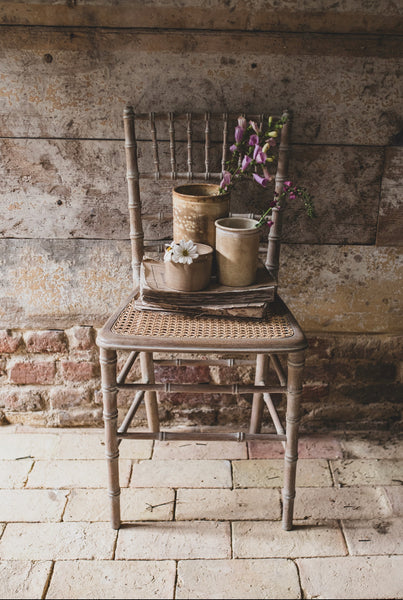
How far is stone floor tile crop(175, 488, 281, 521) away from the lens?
1.67 metres

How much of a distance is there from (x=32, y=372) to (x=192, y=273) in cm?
96

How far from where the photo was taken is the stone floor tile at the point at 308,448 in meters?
1.95

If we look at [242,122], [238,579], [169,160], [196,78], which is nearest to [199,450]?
[238,579]

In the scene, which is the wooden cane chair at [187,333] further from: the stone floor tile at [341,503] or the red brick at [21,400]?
the red brick at [21,400]

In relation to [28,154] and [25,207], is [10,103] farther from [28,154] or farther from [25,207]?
[25,207]

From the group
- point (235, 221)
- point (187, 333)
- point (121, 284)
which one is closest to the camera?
point (187, 333)

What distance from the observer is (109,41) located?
1.67 m

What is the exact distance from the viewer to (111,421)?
59.5 inches

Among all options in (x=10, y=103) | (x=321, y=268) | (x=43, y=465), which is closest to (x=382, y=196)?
(x=321, y=268)

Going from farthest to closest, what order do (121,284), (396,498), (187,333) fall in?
(121,284)
(396,498)
(187,333)

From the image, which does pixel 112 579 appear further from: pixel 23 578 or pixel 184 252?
pixel 184 252

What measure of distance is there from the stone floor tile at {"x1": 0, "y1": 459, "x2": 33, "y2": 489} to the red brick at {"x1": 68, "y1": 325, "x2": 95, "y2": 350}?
46 centimetres

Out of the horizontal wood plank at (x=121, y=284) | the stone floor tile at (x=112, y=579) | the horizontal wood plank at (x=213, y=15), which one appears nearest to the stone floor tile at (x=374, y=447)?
the horizontal wood plank at (x=121, y=284)

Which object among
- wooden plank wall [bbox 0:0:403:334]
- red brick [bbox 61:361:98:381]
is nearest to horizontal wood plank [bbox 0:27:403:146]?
wooden plank wall [bbox 0:0:403:334]
